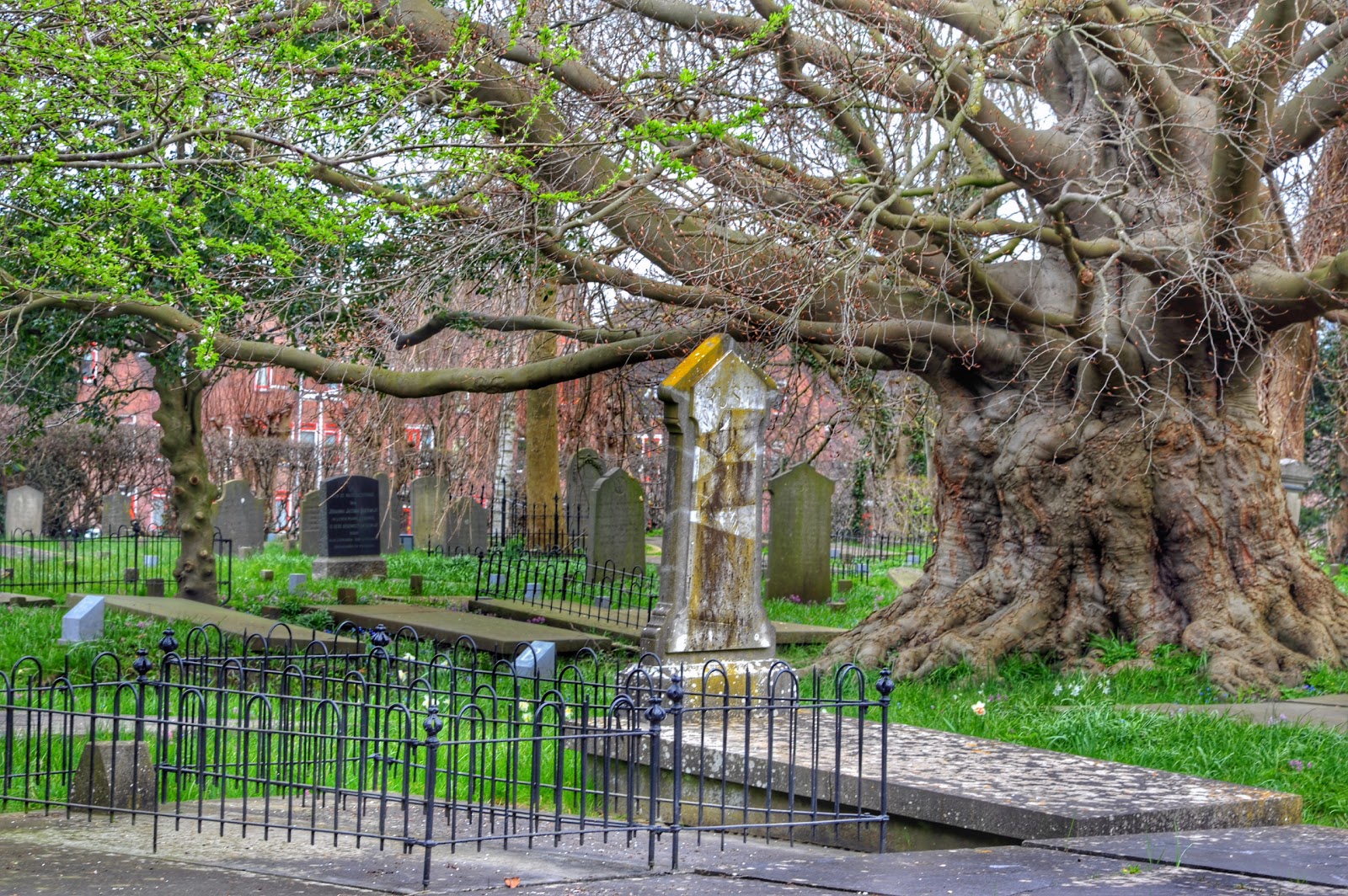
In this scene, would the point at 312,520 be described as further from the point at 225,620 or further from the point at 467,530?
the point at 225,620

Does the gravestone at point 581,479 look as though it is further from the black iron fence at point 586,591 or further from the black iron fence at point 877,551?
the black iron fence at point 877,551

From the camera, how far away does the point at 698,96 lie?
10922 mm

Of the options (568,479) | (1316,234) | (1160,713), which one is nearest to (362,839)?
(1160,713)

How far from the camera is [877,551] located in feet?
Answer: 98.7

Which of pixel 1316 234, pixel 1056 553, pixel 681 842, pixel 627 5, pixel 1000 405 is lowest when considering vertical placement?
pixel 681 842

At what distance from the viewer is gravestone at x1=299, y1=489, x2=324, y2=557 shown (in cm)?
2247

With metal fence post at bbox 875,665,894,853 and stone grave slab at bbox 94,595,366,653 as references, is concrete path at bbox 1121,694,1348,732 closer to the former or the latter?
metal fence post at bbox 875,665,894,853

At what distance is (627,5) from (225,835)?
7488mm

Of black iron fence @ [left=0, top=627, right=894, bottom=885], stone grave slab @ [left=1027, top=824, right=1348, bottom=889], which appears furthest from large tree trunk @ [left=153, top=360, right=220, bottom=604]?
stone grave slab @ [left=1027, top=824, right=1348, bottom=889]

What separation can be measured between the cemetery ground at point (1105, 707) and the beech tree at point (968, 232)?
35 centimetres

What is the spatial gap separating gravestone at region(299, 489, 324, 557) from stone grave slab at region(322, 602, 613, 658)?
6.27 m

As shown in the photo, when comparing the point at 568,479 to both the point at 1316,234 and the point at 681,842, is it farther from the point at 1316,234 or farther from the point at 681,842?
the point at 681,842

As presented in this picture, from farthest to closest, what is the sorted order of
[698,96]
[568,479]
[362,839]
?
[568,479]
[698,96]
[362,839]

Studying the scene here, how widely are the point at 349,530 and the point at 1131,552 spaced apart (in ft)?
43.9
